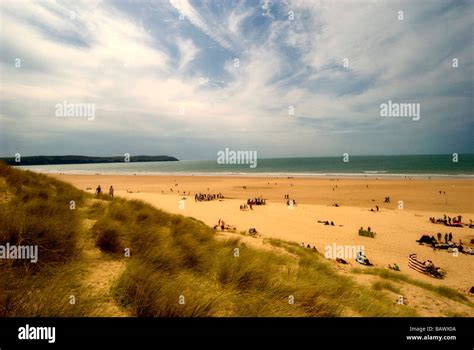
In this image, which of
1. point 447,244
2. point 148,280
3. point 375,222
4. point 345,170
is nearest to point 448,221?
point 375,222

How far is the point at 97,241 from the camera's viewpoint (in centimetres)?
512

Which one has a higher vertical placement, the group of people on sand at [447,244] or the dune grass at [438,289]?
the dune grass at [438,289]

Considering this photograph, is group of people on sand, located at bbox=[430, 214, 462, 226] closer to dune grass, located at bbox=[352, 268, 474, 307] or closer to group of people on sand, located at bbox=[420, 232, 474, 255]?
group of people on sand, located at bbox=[420, 232, 474, 255]

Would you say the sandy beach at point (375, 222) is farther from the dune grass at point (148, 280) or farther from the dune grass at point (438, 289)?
the dune grass at point (148, 280)

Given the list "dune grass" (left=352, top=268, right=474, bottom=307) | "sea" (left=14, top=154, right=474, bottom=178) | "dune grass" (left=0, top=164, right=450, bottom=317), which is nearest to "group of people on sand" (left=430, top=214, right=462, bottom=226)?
"dune grass" (left=352, top=268, right=474, bottom=307)

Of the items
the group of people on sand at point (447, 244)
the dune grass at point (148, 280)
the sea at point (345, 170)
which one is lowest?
the group of people on sand at point (447, 244)

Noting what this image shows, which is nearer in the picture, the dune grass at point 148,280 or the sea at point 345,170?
the dune grass at point 148,280

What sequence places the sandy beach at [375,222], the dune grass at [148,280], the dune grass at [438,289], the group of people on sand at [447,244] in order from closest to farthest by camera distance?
1. the dune grass at [148,280]
2. the dune grass at [438,289]
3. the sandy beach at [375,222]
4. the group of people on sand at [447,244]

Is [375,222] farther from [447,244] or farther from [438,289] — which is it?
[438,289]

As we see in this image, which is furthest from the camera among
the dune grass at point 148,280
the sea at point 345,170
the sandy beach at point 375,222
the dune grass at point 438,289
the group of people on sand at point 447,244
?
the sea at point 345,170

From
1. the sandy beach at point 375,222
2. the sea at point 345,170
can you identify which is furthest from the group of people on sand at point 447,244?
the sea at point 345,170
